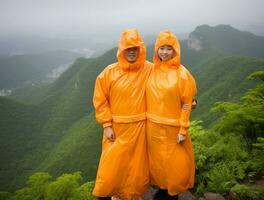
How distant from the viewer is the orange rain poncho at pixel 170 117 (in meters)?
3.79

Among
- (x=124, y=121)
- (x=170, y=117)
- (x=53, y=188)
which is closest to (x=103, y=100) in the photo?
(x=124, y=121)

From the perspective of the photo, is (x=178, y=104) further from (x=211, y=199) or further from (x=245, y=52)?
(x=245, y=52)

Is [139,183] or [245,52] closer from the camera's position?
[139,183]

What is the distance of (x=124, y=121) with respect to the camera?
3.99 meters

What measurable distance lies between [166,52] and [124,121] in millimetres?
1094

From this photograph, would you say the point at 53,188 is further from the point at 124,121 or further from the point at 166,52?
the point at 166,52

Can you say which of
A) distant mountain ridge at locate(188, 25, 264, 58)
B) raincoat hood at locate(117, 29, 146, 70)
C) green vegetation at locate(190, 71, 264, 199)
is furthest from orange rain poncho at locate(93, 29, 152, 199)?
distant mountain ridge at locate(188, 25, 264, 58)

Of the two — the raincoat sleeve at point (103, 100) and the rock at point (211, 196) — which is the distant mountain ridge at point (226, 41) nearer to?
the rock at point (211, 196)

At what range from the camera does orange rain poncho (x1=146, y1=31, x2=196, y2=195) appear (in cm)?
379

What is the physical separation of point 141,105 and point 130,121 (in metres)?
0.27

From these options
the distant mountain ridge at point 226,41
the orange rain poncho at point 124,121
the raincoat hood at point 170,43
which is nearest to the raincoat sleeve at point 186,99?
the raincoat hood at point 170,43

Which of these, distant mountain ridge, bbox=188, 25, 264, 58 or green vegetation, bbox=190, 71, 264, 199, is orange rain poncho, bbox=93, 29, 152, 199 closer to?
green vegetation, bbox=190, 71, 264, 199

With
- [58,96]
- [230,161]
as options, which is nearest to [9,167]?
[58,96]

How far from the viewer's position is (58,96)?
300 feet
